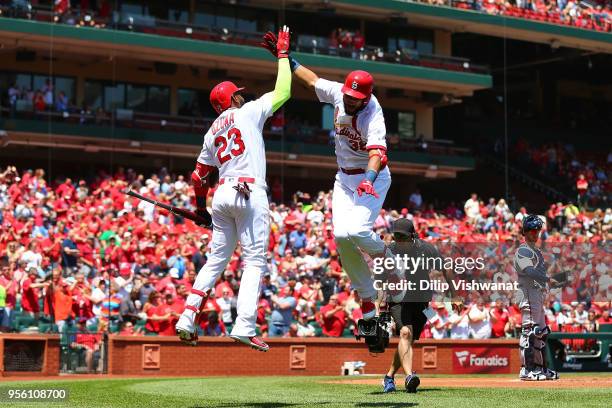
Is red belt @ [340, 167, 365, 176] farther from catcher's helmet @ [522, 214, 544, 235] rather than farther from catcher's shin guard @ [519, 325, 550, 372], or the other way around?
catcher's shin guard @ [519, 325, 550, 372]

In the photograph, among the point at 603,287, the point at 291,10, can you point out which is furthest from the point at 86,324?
the point at 291,10

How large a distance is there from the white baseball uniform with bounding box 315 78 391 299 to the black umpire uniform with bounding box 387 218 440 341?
1.11m

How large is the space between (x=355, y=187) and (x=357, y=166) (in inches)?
8.2

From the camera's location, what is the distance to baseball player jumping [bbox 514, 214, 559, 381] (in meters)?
14.8

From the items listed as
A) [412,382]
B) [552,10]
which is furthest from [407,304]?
[552,10]

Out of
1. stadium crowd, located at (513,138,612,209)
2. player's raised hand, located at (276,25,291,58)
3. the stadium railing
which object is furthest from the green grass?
stadium crowd, located at (513,138,612,209)

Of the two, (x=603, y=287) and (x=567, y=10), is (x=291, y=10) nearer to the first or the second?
(x=567, y=10)

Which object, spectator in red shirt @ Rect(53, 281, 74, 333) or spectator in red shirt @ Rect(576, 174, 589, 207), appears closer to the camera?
spectator in red shirt @ Rect(53, 281, 74, 333)

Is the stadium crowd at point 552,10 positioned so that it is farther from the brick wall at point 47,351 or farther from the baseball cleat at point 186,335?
the baseball cleat at point 186,335

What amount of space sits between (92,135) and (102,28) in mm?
3220

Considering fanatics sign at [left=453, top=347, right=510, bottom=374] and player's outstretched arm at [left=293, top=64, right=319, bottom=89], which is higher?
player's outstretched arm at [left=293, top=64, right=319, bottom=89]

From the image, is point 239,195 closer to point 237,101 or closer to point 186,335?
point 237,101

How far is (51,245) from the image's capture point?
78.1 ft

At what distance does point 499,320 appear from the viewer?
2358 cm
